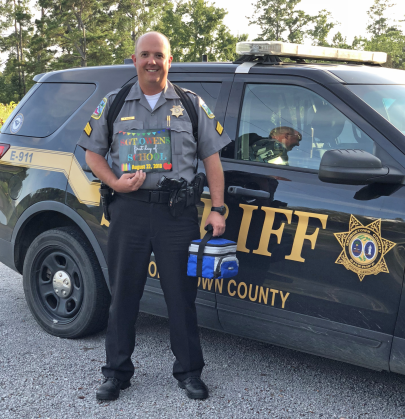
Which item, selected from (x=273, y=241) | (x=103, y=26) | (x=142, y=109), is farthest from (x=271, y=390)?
(x=103, y=26)

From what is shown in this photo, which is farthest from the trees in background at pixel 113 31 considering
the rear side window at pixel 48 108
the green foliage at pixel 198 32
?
the rear side window at pixel 48 108

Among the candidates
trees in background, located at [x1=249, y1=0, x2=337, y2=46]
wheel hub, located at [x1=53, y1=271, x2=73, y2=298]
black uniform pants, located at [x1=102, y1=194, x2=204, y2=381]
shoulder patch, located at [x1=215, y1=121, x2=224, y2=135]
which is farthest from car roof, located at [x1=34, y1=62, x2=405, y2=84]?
trees in background, located at [x1=249, y1=0, x2=337, y2=46]

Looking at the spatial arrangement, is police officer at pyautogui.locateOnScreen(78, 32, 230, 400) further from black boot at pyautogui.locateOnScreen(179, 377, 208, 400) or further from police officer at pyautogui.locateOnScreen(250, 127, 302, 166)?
police officer at pyautogui.locateOnScreen(250, 127, 302, 166)

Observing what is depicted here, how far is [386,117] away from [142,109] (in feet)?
4.09

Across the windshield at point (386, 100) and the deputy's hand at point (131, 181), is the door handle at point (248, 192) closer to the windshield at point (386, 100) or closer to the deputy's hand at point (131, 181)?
the deputy's hand at point (131, 181)

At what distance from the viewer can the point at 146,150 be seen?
2.72 meters

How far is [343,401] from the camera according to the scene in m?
2.83

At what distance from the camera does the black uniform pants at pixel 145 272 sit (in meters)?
2.79

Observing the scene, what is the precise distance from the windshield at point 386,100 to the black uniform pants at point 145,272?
106cm

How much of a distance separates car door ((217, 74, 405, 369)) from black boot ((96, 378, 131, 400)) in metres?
0.68

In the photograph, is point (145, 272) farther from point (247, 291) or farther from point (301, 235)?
point (301, 235)

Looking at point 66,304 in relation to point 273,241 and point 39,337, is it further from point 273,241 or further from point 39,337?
point 273,241

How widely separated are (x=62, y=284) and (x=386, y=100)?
2420 mm

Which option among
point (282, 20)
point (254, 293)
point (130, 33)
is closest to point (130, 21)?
point (130, 33)
